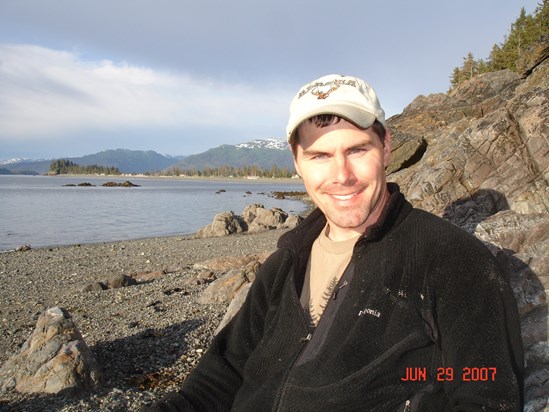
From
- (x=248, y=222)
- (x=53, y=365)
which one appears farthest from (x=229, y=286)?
(x=248, y=222)

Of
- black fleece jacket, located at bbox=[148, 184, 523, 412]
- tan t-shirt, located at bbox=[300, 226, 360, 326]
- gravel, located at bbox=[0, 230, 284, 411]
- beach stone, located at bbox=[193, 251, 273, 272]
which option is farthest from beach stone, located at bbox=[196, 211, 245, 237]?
black fleece jacket, located at bbox=[148, 184, 523, 412]

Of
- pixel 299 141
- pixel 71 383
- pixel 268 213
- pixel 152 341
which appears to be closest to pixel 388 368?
pixel 299 141

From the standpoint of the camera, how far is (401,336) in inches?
104

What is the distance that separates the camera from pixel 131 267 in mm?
22562

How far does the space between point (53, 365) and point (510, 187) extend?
10693 mm

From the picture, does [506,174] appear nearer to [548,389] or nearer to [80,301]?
[548,389]

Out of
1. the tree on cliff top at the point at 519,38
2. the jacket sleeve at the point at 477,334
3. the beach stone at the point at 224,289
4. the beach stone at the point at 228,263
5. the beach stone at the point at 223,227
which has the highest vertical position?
the tree on cliff top at the point at 519,38

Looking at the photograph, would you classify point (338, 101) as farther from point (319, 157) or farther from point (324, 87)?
point (319, 157)

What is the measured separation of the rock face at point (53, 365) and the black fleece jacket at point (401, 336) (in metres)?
4.69

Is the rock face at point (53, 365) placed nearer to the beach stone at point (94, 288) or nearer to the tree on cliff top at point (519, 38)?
the beach stone at point (94, 288)

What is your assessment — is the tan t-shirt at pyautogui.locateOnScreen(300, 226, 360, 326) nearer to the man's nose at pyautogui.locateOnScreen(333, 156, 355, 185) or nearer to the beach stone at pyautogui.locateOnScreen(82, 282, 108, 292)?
the man's nose at pyautogui.locateOnScreen(333, 156, 355, 185)

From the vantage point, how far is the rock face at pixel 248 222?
35.9m

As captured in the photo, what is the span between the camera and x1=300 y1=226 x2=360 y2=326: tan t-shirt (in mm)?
3219

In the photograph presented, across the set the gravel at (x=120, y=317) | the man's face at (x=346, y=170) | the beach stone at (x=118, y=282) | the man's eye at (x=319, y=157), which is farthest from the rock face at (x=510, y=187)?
the beach stone at (x=118, y=282)
